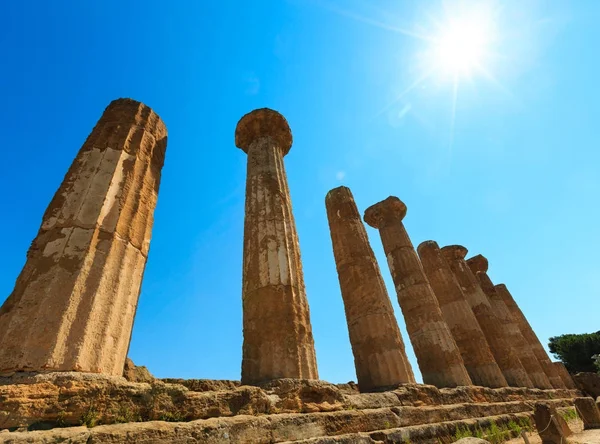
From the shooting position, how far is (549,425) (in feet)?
18.2

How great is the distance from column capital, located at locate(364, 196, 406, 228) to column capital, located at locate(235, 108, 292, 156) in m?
6.02

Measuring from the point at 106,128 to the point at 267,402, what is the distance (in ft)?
17.0

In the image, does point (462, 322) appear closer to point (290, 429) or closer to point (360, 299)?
point (360, 299)

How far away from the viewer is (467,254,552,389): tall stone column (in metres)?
15.0

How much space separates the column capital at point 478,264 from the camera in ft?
63.3

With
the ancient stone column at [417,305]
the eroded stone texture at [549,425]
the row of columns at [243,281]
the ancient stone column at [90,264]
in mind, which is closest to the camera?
the ancient stone column at [90,264]

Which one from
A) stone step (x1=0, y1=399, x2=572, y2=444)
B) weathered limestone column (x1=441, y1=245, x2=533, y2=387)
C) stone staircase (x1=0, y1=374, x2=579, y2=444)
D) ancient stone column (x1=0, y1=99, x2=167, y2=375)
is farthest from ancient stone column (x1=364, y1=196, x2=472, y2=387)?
ancient stone column (x1=0, y1=99, x2=167, y2=375)

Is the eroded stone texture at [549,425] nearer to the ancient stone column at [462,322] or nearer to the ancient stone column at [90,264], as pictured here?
the ancient stone column at [462,322]

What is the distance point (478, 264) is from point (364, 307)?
13.5 metres

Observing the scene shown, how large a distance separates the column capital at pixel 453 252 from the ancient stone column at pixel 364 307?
7.96 meters

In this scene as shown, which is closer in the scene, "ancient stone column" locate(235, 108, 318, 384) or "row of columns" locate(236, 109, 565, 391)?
"ancient stone column" locate(235, 108, 318, 384)

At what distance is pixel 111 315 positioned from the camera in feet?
13.4

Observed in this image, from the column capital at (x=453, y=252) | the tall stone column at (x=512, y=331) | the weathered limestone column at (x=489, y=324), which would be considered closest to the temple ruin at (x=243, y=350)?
the weathered limestone column at (x=489, y=324)

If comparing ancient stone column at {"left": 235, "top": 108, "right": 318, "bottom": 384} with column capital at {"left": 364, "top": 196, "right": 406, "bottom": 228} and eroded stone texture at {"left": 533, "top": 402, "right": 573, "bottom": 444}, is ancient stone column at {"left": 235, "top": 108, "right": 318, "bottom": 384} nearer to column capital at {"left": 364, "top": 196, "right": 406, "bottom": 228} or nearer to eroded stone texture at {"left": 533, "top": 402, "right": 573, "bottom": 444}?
eroded stone texture at {"left": 533, "top": 402, "right": 573, "bottom": 444}
